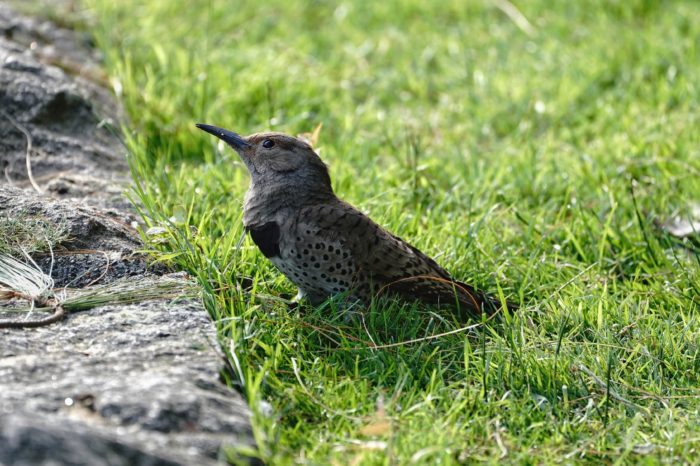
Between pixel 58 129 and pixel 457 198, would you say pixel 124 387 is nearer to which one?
pixel 457 198

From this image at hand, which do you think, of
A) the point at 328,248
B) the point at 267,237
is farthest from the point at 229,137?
the point at 328,248

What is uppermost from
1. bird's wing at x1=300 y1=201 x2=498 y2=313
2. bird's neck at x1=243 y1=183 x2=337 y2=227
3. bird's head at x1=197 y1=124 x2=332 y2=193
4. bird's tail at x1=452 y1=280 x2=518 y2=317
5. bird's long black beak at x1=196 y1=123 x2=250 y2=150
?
bird's long black beak at x1=196 y1=123 x2=250 y2=150

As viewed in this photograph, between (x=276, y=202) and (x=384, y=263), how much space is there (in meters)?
0.60

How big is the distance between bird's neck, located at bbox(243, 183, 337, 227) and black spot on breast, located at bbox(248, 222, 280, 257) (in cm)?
4

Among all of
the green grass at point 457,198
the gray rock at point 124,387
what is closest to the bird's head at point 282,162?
the green grass at point 457,198

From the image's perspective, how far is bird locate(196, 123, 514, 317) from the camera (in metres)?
4.32

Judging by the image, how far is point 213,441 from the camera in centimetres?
314

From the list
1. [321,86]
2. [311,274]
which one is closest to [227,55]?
[321,86]

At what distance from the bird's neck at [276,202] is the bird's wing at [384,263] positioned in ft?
0.33

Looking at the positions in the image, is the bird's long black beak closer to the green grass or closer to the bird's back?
the green grass

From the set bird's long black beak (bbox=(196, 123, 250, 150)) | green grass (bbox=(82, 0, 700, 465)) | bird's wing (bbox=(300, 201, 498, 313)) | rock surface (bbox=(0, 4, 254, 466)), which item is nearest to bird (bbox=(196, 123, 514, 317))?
bird's wing (bbox=(300, 201, 498, 313))

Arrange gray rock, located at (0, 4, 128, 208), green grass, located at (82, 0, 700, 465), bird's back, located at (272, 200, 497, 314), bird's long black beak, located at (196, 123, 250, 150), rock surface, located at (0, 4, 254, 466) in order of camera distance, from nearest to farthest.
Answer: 1. rock surface, located at (0, 4, 254, 466)
2. green grass, located at (82, 0, 700, 465)
3. bird's back, located at (272, 200, 497, 314)
4. bird's long black beak, located at (196, 123, 250, 150)
5. gray rock, located at (0, 4, 128, 208)

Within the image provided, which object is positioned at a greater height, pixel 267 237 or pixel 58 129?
pixel 58 129

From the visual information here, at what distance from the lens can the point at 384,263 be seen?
4422 mm
